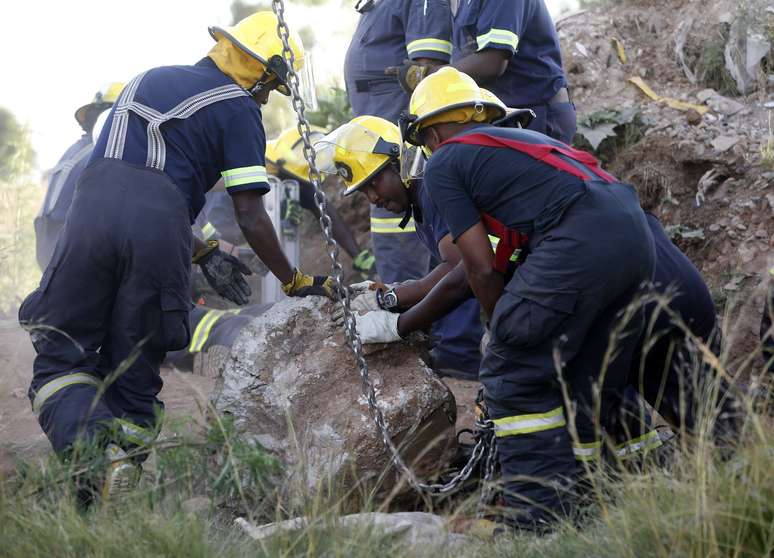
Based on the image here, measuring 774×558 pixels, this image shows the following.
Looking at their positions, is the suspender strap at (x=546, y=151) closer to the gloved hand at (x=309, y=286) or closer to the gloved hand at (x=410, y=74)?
the gloved hand at (x=309, y=286)

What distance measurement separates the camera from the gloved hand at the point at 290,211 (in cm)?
758

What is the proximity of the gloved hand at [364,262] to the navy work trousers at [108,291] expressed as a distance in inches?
138

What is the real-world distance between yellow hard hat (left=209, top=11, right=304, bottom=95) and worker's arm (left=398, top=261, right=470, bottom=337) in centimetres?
122

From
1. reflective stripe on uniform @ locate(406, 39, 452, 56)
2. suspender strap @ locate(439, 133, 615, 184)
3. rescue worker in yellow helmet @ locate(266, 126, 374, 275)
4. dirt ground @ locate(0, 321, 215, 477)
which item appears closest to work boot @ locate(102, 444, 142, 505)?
dirt ground @ locate(0, 321, 215, 477)

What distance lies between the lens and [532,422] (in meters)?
3.55

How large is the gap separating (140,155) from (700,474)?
110 inches

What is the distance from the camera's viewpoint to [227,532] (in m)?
3.23

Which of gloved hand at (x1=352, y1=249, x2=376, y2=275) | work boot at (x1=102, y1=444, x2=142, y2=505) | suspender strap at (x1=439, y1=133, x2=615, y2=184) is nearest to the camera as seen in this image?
work boot at (x1=102, y1=444, x2=142, y2=505)

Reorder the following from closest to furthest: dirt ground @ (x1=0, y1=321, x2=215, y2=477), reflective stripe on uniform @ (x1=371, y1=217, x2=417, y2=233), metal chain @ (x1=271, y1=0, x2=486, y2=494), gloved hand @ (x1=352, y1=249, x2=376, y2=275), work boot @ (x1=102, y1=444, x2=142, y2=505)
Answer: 1. work boot @ (x1=102, y1=444, x2=142, y2=505)
2. metal chain @ (x1=271, y1=0, x2=486, y2=494)
3. dirt ground @ (x1=0, y1=321, x2=215, y2=477)
4. reflective stripe on uniform @ (x1=371, y1=217, x2=417, y2=233)
5. gloved hand @ (x1=352, y1=249, x2=376, y2=275)

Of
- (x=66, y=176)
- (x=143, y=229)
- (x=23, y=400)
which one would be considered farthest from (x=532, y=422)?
(x=66, y=176)

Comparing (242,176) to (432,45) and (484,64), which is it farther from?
(432,45)

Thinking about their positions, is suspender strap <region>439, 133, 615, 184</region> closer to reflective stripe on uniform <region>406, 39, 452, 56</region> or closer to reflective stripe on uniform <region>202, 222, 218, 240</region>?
reflective stripe on uniform <region>406, 39, 452, 56</region>

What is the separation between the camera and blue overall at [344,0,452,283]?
569cm

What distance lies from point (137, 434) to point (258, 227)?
118 cm
